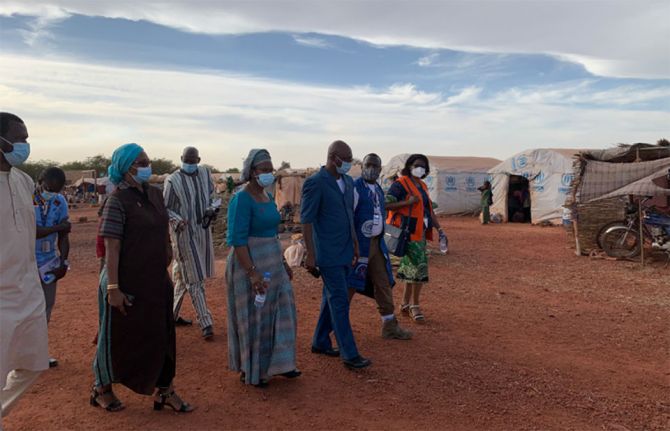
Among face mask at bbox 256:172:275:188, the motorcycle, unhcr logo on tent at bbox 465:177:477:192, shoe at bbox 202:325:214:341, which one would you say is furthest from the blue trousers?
unhcr logo on tent at bbox 465:177:477:192

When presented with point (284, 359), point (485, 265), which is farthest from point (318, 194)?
point (485, 265)

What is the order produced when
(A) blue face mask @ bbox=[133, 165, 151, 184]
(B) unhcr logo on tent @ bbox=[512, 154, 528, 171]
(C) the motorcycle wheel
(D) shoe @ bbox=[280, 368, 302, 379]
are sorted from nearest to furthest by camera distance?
1. (A) blue face mask @ bbox=[133, 165, 151, 184]
2. (D) shoe @ bbox=[280, 368, 302, 379]
3. (C) the motorcycle wheel
4. (B) unhcr logo on tent @ bbox=[512, 154, 528, 171]

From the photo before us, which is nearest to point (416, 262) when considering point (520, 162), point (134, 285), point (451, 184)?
point (134, 285)

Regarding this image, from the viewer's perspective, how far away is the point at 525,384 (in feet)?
13.5

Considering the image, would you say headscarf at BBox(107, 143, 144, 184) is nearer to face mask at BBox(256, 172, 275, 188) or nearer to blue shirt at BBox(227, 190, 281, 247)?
blue shirt at BBox(227, 190, 281, 247)

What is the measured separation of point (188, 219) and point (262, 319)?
5.96ft

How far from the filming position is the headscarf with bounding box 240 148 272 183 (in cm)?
390

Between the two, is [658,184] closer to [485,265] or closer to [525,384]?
[485,265]

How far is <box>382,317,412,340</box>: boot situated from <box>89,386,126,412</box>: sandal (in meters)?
2.46

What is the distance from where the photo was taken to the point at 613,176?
→ 1079 centimetres

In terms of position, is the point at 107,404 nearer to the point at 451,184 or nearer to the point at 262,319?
the point at 262,319

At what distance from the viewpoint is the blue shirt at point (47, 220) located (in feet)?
14.4

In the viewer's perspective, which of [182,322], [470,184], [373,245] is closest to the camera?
[373,245]

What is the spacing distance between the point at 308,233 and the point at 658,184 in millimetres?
8646
